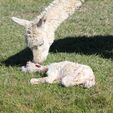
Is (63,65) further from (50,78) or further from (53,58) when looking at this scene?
(53,58)

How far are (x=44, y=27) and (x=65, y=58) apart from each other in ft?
2.96

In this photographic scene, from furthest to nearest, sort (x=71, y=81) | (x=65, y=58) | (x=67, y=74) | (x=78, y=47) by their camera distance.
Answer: (x=78, y=47) → (x=65, y=58) → (x=67, y=74) → (x=71, y=81)

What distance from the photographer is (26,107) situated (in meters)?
7.21

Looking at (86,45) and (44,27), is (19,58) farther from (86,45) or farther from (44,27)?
(86,45)

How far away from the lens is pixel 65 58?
960 cm

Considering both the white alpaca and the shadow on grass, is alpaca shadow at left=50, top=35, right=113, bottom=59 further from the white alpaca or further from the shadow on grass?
the white alpaca

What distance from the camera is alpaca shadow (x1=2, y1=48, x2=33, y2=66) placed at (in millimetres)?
9614

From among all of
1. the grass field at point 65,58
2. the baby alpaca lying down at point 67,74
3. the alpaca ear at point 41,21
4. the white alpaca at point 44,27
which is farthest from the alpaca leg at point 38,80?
the alpaca ear at point 41,21

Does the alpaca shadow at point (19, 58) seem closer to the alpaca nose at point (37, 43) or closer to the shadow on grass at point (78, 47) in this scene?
the shadow on grass at point (78, 47)

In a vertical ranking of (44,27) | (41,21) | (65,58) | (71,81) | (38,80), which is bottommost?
(65,58)

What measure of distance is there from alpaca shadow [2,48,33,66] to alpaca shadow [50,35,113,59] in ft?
2.12

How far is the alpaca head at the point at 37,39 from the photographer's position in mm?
8758

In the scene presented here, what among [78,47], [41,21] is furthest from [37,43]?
[78,47]

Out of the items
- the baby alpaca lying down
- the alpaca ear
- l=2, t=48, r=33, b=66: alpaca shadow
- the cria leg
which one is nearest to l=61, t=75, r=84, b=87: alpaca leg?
the baby alpaca lying down
